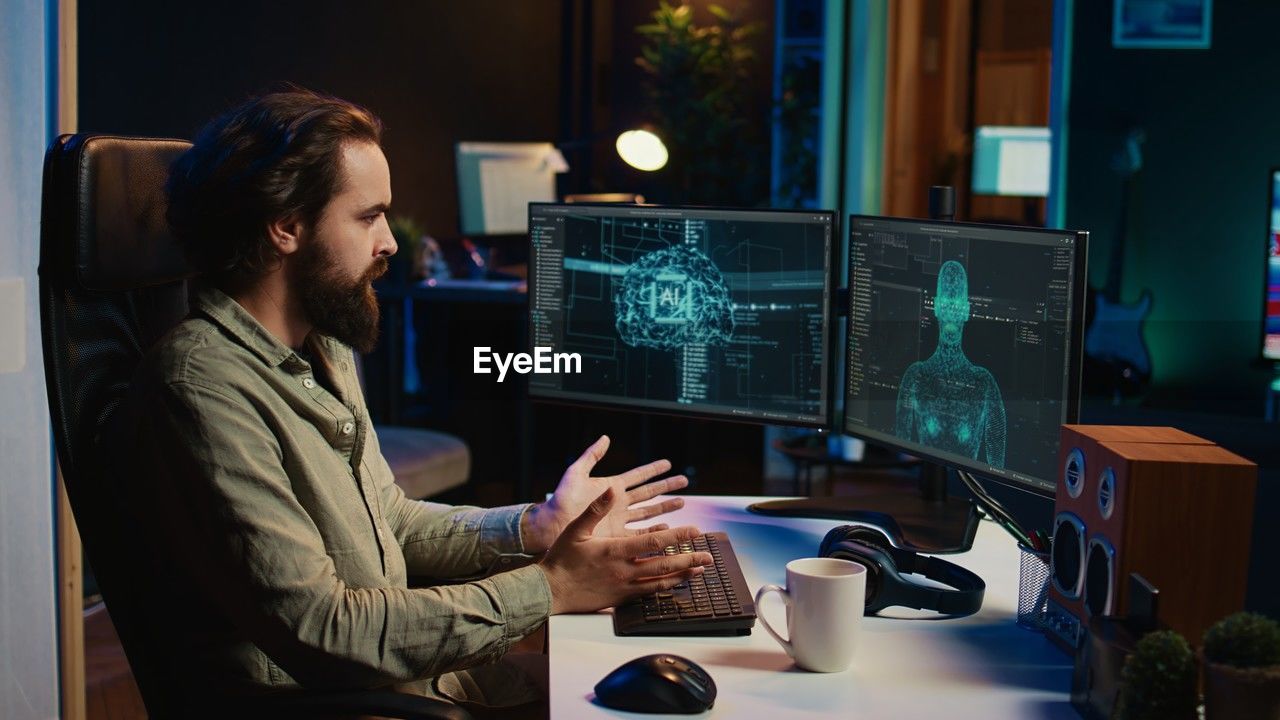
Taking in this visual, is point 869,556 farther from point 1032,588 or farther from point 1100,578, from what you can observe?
point 1100,578

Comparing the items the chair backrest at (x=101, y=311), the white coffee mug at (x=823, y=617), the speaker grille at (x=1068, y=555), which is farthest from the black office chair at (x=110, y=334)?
the speaker grille at (x=1068, y=555)

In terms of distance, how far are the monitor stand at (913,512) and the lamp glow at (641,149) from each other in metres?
2.35

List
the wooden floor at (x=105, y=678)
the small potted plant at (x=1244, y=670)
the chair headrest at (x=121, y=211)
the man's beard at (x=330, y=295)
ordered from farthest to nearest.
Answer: the wooden floor at (x=105, y=678) → the man's beard at (x=330, y=295) → the chair headrest at (x=121, y=211) → the small potted plant at (x=1244, y=670)

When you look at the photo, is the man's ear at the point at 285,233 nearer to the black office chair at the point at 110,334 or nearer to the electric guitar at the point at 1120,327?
the black office chair at the point at 110,334

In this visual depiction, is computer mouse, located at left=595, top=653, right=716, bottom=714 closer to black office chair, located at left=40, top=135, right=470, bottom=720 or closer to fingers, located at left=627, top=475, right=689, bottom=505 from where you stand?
black office chair, located at left=40, top=135, right=470, bottom=720

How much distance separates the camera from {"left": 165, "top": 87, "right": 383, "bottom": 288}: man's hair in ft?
4.62

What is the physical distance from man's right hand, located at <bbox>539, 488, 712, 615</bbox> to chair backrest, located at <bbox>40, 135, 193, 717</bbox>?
1.52ft

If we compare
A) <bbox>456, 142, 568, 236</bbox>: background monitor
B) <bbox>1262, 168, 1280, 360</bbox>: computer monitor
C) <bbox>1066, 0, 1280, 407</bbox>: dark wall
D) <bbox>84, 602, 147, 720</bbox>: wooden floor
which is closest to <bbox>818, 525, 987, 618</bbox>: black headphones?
<bbox>84, 602, 147, 720</bbox>: wooden floor

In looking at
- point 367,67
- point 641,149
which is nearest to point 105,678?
point 641,149

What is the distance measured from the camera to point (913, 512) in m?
1.90

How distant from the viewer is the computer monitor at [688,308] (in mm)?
1898

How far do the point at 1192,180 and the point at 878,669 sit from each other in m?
4.18

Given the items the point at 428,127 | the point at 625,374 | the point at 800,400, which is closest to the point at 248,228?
the point at 625,374

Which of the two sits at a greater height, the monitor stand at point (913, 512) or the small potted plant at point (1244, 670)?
the small potted plant at point (1244, 670)
